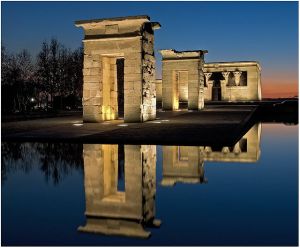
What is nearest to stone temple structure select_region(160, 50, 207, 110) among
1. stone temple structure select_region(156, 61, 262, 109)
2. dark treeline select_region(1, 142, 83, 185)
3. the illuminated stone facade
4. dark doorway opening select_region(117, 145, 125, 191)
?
dark treeline select_region(1, 142, 83, 185)

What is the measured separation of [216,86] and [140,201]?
48.4 meters

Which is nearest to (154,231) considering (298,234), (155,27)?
(298,234)

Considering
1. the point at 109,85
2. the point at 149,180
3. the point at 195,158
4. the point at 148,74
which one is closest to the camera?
the point at 149,180

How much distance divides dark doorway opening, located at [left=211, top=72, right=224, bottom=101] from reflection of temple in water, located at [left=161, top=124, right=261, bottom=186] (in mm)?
42317

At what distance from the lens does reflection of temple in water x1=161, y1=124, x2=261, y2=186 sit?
655cm

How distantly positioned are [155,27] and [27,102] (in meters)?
16.1

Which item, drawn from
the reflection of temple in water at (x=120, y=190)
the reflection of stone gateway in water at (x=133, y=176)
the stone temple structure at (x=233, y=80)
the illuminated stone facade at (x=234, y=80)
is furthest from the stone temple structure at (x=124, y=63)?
the illuminated stone facade at (x=234, y=80)

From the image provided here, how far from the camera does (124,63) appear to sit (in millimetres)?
16641

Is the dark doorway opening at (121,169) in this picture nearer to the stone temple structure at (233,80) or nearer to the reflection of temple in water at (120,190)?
the reflection of temple in water at (120,190)

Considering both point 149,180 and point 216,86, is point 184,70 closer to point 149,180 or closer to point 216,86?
point 149,180

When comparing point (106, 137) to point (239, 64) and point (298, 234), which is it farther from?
point (239, 64)

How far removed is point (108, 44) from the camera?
1686cm

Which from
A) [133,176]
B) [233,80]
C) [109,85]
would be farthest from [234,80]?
[133,176]

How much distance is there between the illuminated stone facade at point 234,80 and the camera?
50.0m
